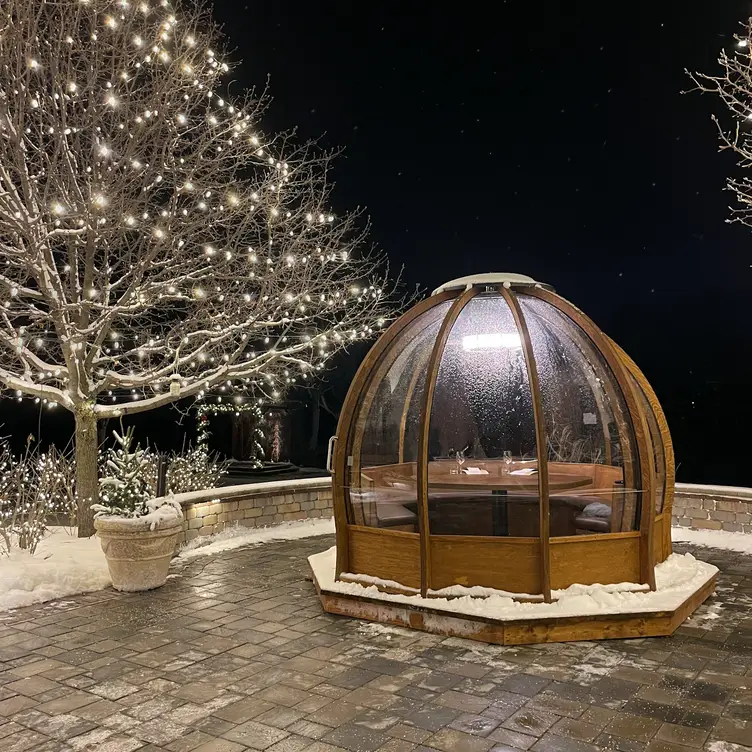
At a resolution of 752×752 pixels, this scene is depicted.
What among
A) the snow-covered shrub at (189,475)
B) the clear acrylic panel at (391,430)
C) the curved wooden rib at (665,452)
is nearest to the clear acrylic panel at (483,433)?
the clear acrylic panel at (391,430)

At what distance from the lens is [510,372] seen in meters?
6.27

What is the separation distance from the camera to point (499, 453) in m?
6.46

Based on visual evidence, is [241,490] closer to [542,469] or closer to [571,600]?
[542,469]

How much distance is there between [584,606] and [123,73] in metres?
7.77

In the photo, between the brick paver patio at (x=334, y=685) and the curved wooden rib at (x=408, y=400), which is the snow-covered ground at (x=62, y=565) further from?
the curved wooden rib at (x=408, y=400)

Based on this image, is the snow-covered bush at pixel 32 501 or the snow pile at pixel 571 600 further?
the snow-covered bush at pixel 32 501

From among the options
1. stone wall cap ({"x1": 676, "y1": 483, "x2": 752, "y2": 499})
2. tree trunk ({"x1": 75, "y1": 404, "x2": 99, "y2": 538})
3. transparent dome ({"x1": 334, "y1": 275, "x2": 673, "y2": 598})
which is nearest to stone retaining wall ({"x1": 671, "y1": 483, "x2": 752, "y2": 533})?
stone wall cap ({"x1": 676, "y1": 483, "x2": 752, "y2": 499})

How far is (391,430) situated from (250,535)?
12.5ft

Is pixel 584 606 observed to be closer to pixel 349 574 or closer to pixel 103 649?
pixel 349 574

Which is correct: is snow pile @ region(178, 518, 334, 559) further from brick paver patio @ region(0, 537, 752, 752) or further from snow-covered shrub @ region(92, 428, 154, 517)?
brick paver patio @ region(0, 537, 752, 752)

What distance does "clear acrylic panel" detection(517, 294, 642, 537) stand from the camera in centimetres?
595

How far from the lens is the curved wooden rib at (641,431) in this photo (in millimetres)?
5805

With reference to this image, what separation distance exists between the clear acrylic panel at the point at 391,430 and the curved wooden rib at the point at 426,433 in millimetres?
212

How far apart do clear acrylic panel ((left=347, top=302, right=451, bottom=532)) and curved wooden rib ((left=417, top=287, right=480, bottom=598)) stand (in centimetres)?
21
